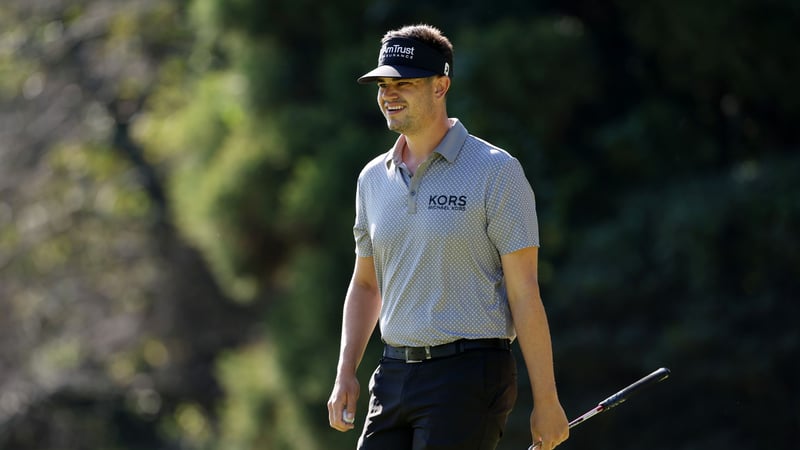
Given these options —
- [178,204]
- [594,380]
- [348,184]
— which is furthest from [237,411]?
[594,380]

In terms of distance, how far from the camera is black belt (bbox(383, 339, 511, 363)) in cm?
366

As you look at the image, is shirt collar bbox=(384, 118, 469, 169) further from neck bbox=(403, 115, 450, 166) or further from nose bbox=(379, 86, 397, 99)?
nose bbox=(379, 86, 397, 99)

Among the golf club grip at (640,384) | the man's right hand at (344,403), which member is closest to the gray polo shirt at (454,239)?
the man's right hand at (344,403)

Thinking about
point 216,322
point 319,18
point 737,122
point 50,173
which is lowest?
point 216,322

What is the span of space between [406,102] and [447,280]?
20.5 inches

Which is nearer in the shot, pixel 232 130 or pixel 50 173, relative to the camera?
pixel 232 130

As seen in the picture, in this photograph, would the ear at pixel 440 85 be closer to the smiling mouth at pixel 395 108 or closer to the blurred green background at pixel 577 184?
the smiling mouth at pixel 395 108

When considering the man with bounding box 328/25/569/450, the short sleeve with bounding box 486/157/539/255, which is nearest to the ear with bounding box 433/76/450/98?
the man with bounding box 328/25/569/450

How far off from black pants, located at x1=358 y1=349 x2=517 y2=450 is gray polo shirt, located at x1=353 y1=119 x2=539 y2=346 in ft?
0.25

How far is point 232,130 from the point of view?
38.2ft

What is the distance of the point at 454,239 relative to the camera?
11.9 ft

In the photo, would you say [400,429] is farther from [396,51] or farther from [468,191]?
[396,51]

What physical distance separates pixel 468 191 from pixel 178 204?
8.81 m

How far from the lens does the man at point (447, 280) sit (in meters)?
3.61
